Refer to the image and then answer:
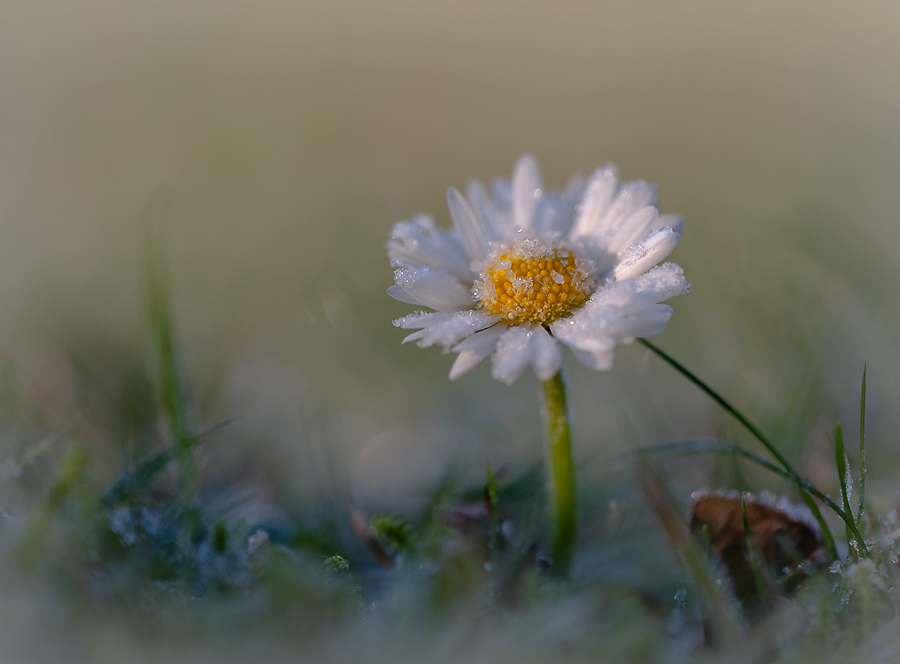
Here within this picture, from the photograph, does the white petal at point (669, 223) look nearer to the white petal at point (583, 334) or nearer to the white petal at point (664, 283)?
the white petal at point (664, 283)

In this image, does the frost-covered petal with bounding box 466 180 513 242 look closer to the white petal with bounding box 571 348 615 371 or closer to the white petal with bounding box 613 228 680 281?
the white petal with bounding box 613 228 680 281

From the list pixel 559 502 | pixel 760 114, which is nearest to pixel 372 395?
pixel 559 502

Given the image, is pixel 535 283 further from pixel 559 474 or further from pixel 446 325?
pixel 559 474

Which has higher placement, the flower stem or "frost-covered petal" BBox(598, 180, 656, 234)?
"frost-covered petal" BBox(598, 180, 656, 234)

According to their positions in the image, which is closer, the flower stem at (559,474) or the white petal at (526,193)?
the flower stem at (559,474)

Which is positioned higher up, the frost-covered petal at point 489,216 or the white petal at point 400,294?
the frost-covered petal at point 489,216

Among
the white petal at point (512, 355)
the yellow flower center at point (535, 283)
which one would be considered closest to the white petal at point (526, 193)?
the yellow flower center at point (535, 283)

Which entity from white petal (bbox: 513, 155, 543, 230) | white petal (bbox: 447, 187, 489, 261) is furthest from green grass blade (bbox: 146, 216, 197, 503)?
white petal (bbox: 513, 155, 543, 230)
